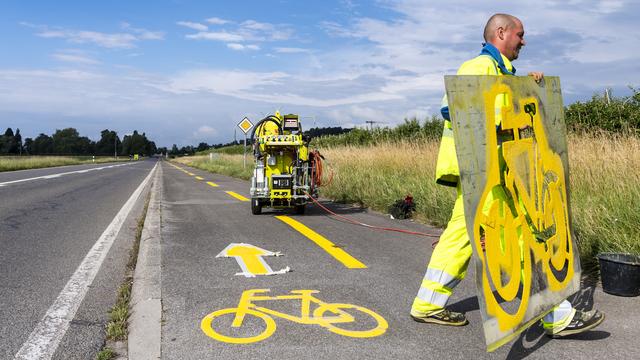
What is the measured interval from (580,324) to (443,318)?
0.90 meters

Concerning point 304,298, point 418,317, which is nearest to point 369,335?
point 418,317

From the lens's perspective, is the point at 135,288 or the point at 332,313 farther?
the point at 135,288

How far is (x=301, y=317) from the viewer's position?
13.3 feet

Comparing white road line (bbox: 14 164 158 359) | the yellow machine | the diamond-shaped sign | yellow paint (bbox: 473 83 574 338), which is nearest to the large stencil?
yellow paint (bbox: 473 83 574 338)

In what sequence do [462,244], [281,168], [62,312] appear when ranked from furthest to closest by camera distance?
[281,168] < [62,312] < [462,244]

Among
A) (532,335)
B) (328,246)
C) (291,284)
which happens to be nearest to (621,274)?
(532,335)

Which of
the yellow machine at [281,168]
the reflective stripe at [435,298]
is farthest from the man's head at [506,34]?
the yellow machine at [281,168]

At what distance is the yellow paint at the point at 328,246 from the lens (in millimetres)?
5953

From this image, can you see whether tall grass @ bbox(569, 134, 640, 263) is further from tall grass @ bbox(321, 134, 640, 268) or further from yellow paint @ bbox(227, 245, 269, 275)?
yellow paint @ bbox(227, 245, 269, 275)

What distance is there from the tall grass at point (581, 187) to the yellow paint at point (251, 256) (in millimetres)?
3308

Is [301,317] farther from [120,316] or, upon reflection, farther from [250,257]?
[250,257]

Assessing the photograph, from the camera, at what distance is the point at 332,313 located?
13.7 ft

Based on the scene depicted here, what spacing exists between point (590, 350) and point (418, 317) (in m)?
1.13

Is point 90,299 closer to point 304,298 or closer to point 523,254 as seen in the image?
point 304,298
